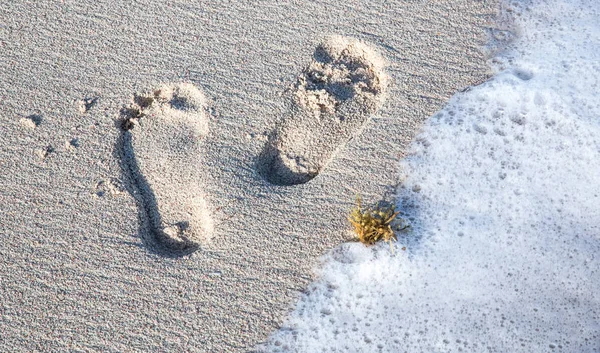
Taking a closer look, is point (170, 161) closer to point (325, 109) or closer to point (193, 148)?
point (193, 148)

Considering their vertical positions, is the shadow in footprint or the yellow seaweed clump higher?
the yellow seaweed clump

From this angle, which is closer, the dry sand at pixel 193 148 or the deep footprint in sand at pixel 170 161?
the dry sand at pixel 193 148

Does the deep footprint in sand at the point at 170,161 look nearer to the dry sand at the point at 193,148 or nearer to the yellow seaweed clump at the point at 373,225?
the dry sand at the point at 193,148

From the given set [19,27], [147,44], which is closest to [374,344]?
[147,44]

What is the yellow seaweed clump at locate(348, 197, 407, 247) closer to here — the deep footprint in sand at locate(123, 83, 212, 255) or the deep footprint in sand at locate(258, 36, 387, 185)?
the deep footprint in sand at locate(258, 36, 387, 185)

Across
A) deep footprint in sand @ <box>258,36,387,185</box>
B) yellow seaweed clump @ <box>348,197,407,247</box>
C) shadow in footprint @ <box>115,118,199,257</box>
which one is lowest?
shadow in footprint @ <box>115,118,199,257</box>

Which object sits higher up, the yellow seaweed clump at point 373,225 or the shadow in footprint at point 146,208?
the yellow seaweed clump at point 373,225

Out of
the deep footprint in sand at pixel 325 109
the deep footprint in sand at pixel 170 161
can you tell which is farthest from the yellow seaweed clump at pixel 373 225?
the deep footprint in sand at pixel 170 161

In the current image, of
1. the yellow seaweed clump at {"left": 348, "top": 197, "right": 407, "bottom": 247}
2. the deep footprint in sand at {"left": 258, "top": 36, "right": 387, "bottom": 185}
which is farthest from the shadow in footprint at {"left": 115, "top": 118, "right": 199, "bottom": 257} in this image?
the yellow seaweed clump at {"left": 348, "top": 197, "right": 407, "bottom": 247}

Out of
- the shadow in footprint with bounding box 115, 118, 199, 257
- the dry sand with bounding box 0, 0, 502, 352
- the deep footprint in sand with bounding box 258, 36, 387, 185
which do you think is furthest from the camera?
the deep footprint in sand with bounding box 258, 36, 387, 185
